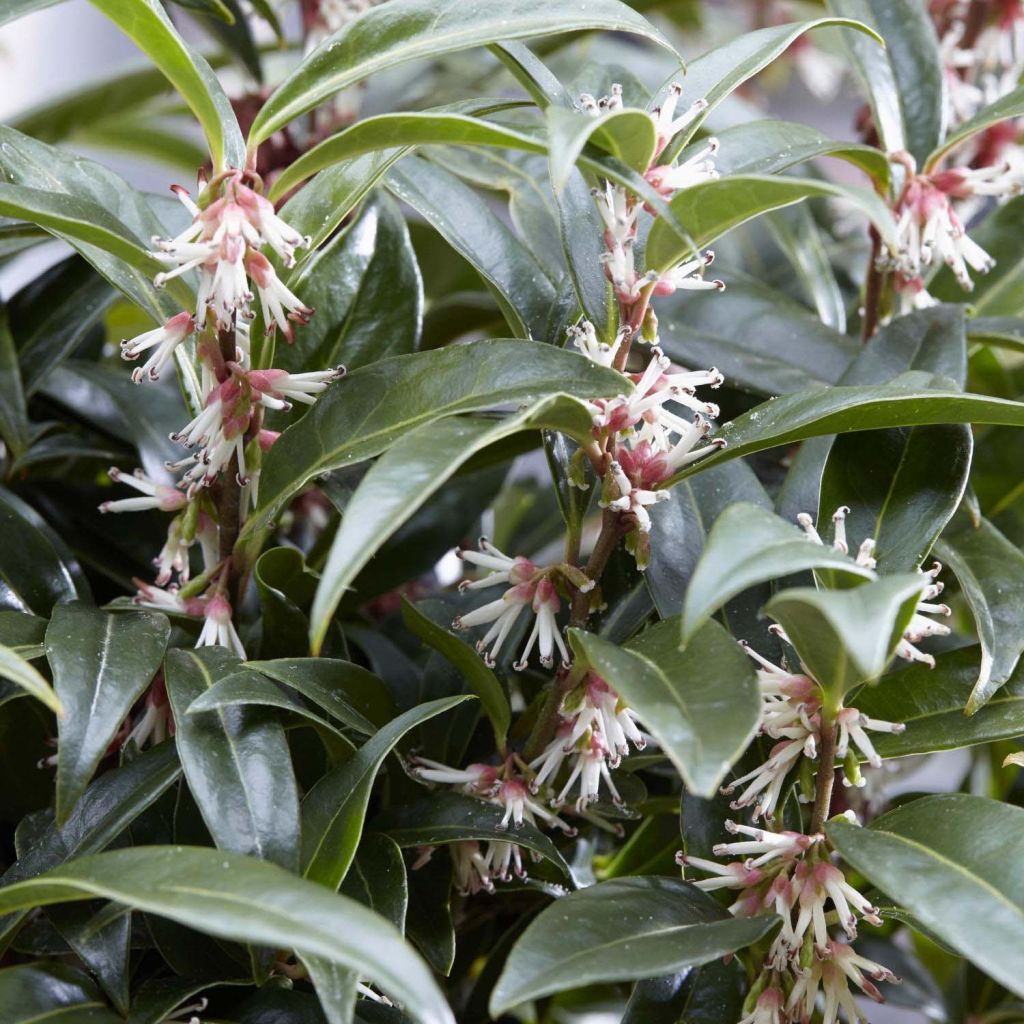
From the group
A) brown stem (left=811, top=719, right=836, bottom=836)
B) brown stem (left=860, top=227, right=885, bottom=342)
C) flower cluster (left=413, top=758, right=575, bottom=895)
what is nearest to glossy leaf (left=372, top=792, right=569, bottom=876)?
flower cluster (left=413, top=758, right=575, bottom=895)

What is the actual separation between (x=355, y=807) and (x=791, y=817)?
0.21 m

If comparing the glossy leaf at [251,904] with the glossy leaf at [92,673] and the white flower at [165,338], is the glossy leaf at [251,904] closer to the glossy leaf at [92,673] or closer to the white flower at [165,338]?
the glossy leaf at [92,673]

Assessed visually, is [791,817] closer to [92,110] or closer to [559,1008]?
[559,1008]

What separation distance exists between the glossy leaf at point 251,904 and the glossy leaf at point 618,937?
36 mm

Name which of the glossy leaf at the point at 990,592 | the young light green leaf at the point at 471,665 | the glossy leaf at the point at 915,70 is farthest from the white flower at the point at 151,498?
the glossy leaf at the point at 915,70

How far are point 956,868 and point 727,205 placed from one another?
0.26 metres

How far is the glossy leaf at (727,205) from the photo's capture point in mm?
433

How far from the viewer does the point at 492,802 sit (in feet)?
1.79

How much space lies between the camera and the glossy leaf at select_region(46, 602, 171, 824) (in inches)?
18.0

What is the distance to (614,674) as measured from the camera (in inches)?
17.2

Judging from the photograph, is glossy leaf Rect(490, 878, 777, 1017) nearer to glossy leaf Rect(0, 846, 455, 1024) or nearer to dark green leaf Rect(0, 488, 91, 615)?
glossy leaf Rect(0, 846, 455, 1024)

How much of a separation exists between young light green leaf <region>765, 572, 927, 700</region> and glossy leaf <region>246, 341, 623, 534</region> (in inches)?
4.3

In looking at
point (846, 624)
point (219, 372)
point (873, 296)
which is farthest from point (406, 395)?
point (873, 296)

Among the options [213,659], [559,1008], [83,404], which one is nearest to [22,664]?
[213,659]
